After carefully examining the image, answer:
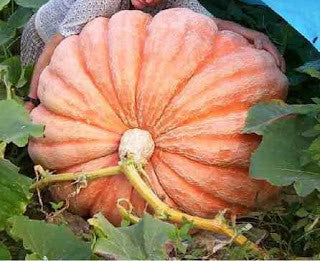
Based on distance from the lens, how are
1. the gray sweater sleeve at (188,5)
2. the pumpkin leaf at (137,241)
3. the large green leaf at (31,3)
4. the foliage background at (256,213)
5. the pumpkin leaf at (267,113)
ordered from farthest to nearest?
the large green leaf at (31,3) → the gray sweater sleeve at (188,5) → the pumpkin leaf at (267,113) → the foliage background at (256,213) → the pumpkin leaf at (137,241)

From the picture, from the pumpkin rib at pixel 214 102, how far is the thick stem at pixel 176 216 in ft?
0.64

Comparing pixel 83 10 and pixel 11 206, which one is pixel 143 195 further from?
pixel 83 10

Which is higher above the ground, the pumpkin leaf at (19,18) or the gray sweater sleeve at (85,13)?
the gray sweater sleeve at (85,13)

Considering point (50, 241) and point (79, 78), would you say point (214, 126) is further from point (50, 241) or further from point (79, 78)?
point (50, 241)

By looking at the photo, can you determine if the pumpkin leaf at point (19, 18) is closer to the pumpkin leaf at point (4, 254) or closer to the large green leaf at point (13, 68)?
the large green leaf at point (13, 68)

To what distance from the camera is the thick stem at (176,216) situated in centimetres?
240

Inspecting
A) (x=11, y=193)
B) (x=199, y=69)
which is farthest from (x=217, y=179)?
(x=11, y=193)

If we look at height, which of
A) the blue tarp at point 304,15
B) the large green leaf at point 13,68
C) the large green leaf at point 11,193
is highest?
the blue tarp at point 304,15

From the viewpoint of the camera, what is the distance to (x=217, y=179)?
2.59 meters

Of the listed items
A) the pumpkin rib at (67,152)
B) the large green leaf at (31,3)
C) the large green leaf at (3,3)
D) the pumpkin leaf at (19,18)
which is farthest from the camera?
the pumpkin leaf at (19,18)

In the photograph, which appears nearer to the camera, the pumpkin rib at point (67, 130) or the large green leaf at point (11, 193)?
the large green leaf at point (11, 193)

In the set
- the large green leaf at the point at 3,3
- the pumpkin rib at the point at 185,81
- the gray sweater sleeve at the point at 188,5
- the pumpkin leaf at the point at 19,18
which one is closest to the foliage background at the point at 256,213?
the pumpkin rib at the point at 185,81

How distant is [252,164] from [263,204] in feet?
0.81

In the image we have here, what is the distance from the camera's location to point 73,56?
277cm
